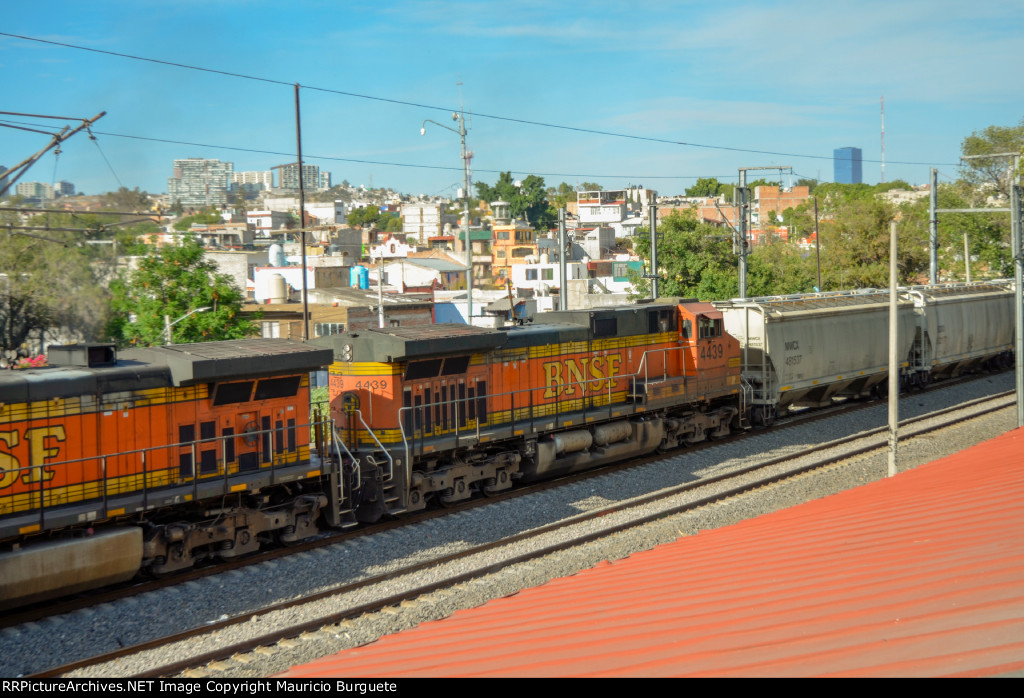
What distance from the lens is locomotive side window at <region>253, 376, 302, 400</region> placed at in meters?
13.5

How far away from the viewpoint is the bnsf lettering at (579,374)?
60.1ft

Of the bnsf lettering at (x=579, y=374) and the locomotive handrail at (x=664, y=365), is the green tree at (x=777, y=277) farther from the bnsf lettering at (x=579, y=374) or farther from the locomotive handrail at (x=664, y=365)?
the bnsf lettering at (x=579, y=374)

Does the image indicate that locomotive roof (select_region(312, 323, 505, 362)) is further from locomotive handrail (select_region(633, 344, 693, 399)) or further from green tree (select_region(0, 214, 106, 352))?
green tree (select_region(0, 214, 106, 352))

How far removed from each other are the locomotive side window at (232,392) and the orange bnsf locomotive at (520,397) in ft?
7.15

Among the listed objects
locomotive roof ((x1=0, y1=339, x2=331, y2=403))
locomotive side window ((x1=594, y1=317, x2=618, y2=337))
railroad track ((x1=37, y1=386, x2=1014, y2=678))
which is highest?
locomotive side window ((x1=594, y1=317, x2=618, y2=337))

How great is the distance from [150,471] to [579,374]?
940 cm

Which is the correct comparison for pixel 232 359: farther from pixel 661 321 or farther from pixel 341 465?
pixel 661 321

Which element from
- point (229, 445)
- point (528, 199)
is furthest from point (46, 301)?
point (528, 199)

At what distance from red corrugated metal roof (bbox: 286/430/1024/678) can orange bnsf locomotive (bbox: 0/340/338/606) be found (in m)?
6.53

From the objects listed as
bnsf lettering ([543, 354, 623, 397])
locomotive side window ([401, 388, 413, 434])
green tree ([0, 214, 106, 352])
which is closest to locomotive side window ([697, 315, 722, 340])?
bnsf lettering ([543, 354, 623, 397])

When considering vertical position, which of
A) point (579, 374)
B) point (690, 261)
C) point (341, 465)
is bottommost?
point (341, 465)

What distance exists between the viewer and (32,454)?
36.4ft

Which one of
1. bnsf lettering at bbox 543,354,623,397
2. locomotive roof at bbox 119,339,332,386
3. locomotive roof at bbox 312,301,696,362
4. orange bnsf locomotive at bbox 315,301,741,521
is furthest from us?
bnsf lettering at bbox 543,354,623,397

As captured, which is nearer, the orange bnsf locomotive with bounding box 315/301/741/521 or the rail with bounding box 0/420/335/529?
the rail with bounding box 0/420/335/529
